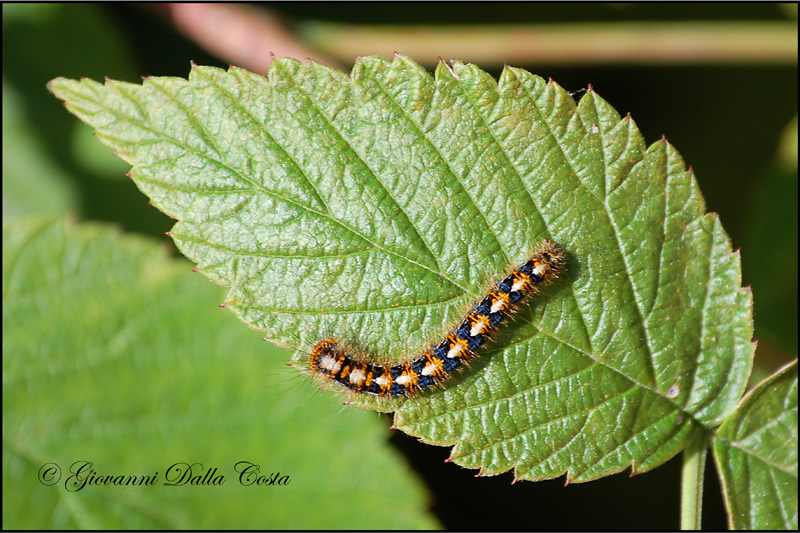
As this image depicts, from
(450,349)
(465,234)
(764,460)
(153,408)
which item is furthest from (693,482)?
(153,408)

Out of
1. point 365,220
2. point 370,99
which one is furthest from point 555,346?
point 370,99

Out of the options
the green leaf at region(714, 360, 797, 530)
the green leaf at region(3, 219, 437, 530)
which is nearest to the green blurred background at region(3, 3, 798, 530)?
the green leaf at region(3, 219, 437, 530)

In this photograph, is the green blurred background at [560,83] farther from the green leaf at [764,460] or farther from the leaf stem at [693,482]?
the leaf stem at [693,482]

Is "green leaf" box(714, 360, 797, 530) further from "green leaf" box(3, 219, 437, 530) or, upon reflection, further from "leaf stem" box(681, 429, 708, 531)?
"green leaf" box(3, 219, 437, 530)

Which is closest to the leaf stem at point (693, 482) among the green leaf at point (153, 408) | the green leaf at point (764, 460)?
the green leaf at point (764, 460)

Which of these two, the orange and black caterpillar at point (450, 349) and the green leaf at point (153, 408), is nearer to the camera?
the orange and black caterpillar at point (450, 349)

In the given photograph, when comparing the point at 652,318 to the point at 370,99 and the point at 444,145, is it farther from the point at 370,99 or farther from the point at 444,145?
the point at 370,99

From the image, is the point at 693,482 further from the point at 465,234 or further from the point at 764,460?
the point at 465,234
